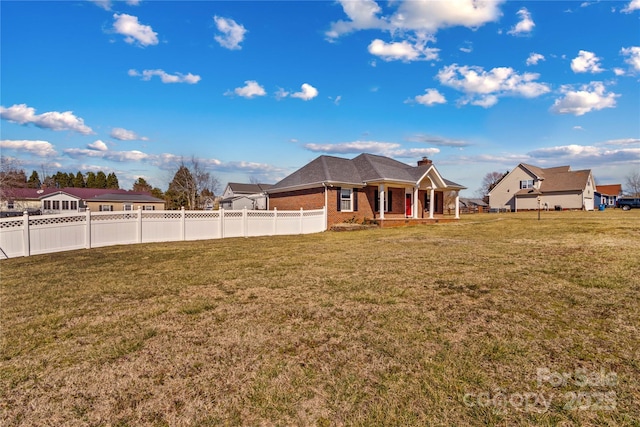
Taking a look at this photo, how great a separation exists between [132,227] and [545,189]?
162ft

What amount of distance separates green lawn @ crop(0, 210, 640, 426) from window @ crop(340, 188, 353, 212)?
1448 cm

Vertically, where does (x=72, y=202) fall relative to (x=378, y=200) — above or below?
above

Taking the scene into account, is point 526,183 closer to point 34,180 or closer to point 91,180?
point 91,180

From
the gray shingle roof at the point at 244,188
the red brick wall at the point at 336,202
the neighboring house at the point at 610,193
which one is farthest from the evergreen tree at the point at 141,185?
the neighboring house at the point at 610,193

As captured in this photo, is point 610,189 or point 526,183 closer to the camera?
point 526,183

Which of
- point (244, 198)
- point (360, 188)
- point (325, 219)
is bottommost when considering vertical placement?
point (325, 219)

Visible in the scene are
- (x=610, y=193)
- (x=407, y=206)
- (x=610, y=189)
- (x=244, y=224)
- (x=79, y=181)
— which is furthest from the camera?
(x=79, y=181)

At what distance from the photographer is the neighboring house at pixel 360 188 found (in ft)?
69.2

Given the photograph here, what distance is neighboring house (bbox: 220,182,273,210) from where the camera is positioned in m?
32.4

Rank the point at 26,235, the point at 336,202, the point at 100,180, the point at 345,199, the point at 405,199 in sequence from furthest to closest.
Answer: the point at 100,180 → the point at 405,199 → the point at 345,199 → the point at 336,202 → the point at 26,235

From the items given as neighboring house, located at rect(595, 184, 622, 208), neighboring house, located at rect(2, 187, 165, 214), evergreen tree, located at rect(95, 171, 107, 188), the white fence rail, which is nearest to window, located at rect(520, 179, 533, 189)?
neighboring house, located at rect(595, 184, 622, 208)

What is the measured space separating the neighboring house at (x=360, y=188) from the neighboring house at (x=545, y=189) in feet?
81.3

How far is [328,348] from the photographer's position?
3543 mm

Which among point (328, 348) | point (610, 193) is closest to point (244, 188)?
point (328, 348)
